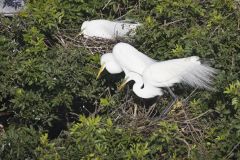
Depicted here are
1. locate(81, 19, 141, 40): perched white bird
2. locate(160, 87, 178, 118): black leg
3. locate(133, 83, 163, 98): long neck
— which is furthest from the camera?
locate(81, 19, 141, 40): perched white bird

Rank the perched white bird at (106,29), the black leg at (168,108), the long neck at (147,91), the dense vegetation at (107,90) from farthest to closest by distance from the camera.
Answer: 1. the perched white bird at (106,29)
2. the long neck at (147,91)
3. the black leg at (168,108)
4. the dense vegetation at (107,90)

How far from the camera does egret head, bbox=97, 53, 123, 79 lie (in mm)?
3547

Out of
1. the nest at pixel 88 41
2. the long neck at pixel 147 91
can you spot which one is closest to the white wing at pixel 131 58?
the long neck at pixel 147 91

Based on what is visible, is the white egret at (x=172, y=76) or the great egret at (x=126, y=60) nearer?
the white egret at (x=172, y=76)

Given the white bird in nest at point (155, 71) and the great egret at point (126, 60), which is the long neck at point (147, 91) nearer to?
the white bird in nest at point (155, 71)

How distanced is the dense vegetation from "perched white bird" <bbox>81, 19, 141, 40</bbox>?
6cm

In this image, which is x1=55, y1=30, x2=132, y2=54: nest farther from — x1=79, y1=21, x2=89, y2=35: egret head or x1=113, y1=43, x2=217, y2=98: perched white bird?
x1=113, y1=43, x2=217, y2=98: perched white bird

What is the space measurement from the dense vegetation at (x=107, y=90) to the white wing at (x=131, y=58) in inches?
→ 5.4

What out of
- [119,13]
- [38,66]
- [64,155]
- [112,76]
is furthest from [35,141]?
[119,13]

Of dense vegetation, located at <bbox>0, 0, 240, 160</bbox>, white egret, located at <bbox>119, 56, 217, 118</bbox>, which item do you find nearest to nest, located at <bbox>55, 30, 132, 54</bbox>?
dense vegetation, located at <bbox>0, 0, 240, 160</bbox>

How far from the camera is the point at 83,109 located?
3.73 meters

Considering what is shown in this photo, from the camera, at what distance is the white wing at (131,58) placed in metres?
3.50

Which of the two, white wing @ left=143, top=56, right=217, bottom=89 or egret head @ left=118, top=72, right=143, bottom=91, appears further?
egret head @ left=118, top=72, right=143, bottom=91

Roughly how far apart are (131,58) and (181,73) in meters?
0.31
